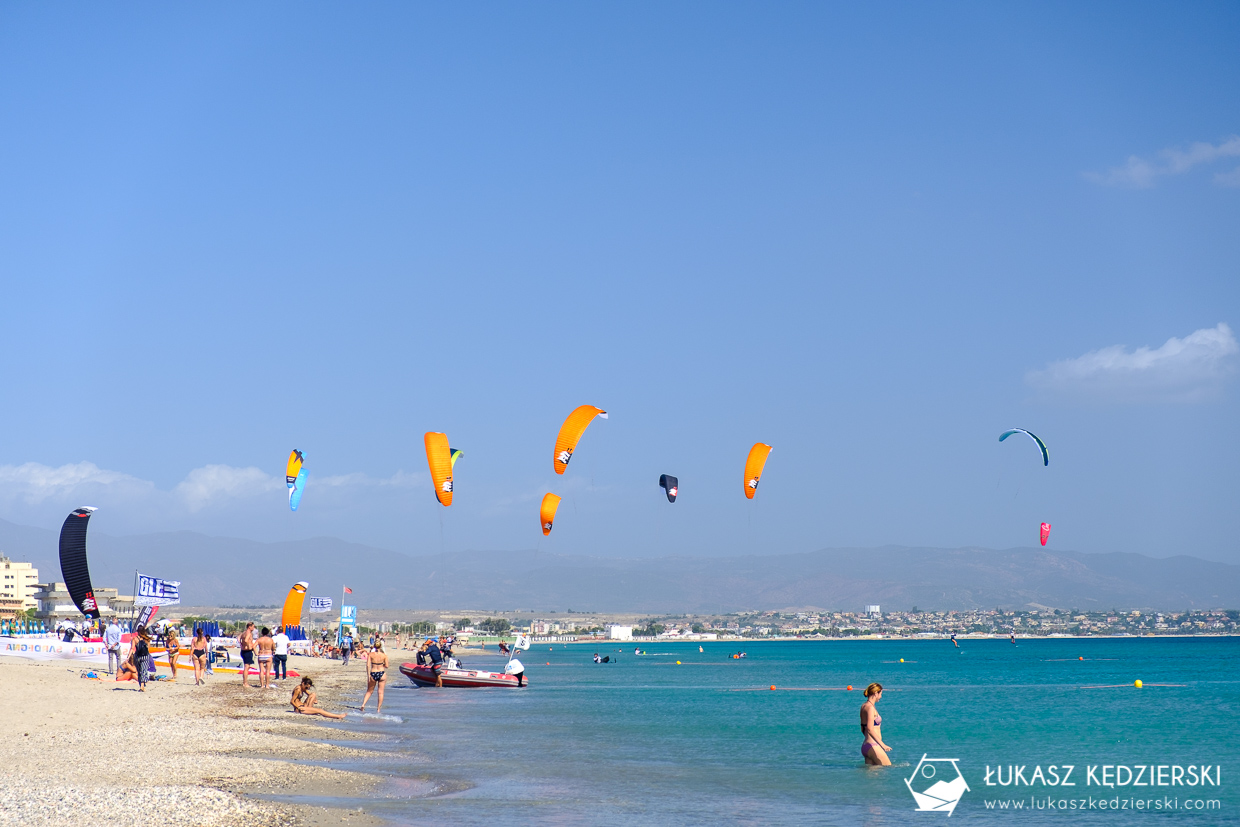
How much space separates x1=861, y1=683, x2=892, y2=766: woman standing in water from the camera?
1508 centimetres

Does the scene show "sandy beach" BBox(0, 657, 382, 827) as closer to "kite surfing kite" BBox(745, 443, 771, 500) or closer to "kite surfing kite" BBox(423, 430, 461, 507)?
"kite surfing kite" BBox(423, 430, 461, 507)

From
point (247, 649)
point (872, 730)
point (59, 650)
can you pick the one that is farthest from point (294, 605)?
point (872, 730)

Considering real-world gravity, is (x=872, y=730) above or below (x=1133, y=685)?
above

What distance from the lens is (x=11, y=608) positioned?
106m

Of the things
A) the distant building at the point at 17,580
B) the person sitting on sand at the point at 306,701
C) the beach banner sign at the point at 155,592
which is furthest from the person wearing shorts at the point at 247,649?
the distant building at the point at 17,580

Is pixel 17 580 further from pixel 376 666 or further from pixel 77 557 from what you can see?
pixel 376 666

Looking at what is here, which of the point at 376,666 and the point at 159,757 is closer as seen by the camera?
the point at 159,757

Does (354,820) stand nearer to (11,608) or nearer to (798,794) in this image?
(798,794)

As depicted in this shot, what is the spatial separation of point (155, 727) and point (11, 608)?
103 m

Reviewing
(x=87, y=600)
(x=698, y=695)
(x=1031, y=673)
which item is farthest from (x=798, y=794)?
(x=1031, y=673)

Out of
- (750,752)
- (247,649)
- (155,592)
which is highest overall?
(155,592)

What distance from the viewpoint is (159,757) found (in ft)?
46.8

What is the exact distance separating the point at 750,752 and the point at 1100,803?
6.79 meters

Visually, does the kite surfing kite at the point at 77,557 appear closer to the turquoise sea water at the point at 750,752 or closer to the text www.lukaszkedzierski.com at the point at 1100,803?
the turquoise sea water at the point at 750,752
